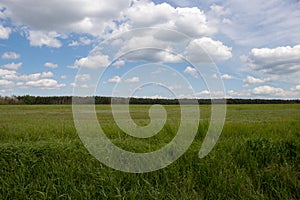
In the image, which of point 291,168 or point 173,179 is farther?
point 291,168

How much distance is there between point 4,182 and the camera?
4.95m

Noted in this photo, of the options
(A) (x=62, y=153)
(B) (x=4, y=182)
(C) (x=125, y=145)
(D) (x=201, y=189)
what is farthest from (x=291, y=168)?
(B) (x=4, y=182)

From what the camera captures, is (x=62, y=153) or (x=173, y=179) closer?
(x=173, y=179)

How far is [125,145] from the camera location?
6230mm

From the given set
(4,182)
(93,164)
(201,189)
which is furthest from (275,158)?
(4,182)

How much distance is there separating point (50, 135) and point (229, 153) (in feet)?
14.1

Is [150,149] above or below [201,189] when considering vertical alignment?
above

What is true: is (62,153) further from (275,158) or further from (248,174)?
(275,158)

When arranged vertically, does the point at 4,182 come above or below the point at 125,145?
below

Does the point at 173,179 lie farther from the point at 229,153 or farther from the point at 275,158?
the point at 275,158

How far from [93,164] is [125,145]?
0.97 metres

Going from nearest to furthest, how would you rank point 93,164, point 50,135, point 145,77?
point 93,164 → point 145,77 → point 50,135

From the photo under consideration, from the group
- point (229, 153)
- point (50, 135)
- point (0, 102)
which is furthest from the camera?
point (0, 102)

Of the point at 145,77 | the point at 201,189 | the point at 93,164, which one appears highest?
the point at 145,77
